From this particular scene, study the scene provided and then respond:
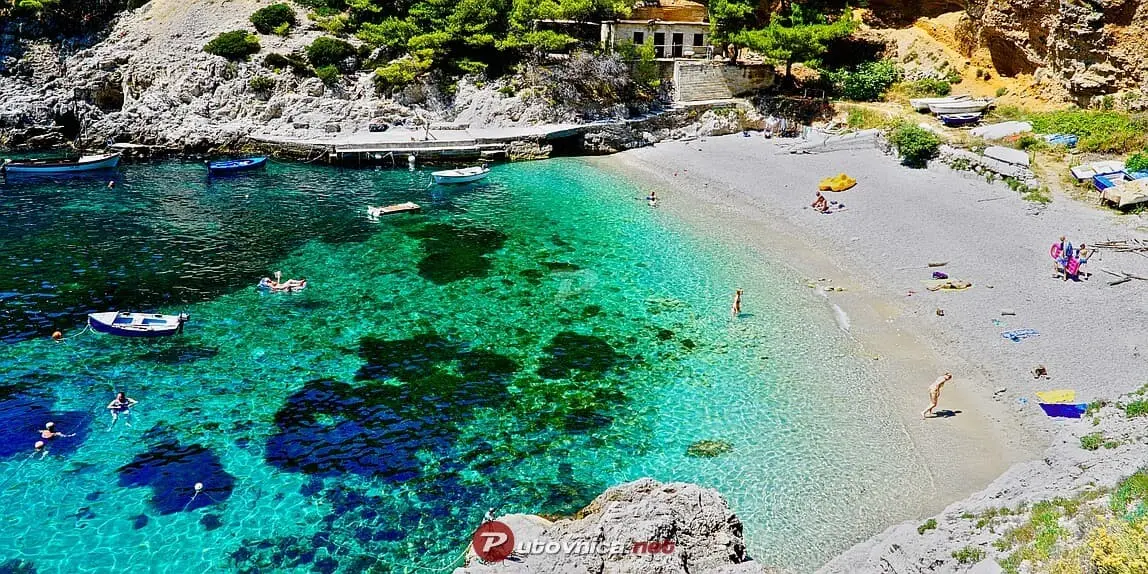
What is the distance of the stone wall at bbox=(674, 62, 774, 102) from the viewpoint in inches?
2216

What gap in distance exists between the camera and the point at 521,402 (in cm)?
2159

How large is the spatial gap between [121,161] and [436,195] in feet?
78.6

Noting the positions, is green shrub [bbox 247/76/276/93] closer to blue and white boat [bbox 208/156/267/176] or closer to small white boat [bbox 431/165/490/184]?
blue and white boat [bbox 208/156/267/176]

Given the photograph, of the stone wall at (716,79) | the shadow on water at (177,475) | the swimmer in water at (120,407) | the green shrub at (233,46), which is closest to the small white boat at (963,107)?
the stone wall at (716,79)

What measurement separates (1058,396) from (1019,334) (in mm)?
4140

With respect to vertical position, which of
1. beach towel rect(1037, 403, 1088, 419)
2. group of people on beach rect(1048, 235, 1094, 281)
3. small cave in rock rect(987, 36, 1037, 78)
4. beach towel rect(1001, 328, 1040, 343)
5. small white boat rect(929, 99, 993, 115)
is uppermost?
small cave in rock rect(987, 36, 1037, 78)

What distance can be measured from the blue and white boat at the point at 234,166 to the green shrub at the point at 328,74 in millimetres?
9633

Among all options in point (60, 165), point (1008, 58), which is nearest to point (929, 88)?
point (1008, 58)

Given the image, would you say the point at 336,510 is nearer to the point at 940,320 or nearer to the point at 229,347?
the point at 229,347

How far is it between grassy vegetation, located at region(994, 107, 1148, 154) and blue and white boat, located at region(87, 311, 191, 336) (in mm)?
44194

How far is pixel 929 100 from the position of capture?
153ft

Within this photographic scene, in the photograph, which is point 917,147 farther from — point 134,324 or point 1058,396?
point 134,324

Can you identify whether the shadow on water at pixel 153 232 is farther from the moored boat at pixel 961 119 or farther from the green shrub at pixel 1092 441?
the moored boat at pixel 961 119

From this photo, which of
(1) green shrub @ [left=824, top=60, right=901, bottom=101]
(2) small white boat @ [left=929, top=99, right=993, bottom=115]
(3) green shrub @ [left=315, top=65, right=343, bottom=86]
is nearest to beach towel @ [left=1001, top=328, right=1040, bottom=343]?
(2) small white boat @ [left=929, top=99, right=993, bottom=115]
